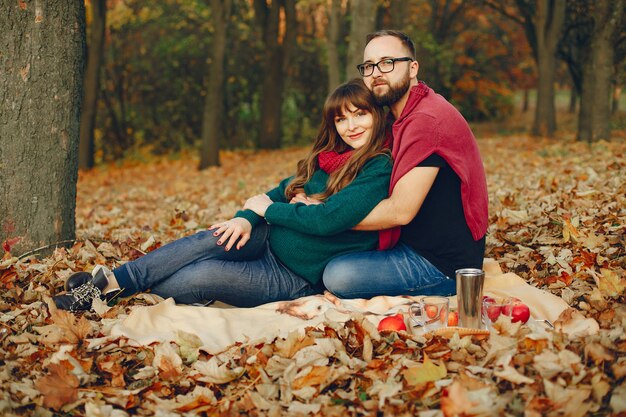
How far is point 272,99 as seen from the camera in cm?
1598

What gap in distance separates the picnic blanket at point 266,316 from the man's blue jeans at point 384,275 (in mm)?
57

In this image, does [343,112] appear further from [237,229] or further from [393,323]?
[393,323]

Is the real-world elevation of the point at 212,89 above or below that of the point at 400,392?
above

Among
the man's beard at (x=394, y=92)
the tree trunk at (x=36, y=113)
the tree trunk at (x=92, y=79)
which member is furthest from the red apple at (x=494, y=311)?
the tree trunk at (x=92, y=79)

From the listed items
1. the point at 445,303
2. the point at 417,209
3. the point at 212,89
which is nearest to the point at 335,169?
the point at 417,209

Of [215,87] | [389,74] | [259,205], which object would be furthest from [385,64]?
[215,87]

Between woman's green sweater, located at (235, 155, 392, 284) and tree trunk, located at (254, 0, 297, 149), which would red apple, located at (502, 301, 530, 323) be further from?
tree trunk, located at (254, 0, 297, 149)

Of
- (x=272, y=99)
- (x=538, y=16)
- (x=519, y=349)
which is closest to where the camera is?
(x=519, y=349)

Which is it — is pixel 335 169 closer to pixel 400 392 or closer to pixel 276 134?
pixel 400 392

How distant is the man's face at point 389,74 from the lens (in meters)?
3.75

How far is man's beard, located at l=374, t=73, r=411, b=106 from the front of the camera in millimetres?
3752

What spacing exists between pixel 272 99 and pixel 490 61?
35.0ft

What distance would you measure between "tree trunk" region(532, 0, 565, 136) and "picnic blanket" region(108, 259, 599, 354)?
1231 centimetres

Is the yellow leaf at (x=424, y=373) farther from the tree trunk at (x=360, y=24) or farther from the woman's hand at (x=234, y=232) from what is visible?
the tree trunk at (x=360, y=24)
